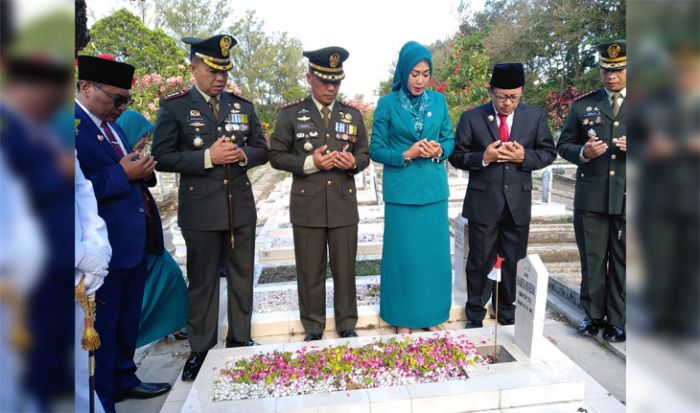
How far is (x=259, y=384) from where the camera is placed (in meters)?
2.88

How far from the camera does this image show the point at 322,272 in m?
3.71

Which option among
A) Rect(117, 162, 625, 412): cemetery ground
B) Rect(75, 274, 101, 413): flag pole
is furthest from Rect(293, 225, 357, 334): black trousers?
Rect(75, 274, 101, 413): flag pole

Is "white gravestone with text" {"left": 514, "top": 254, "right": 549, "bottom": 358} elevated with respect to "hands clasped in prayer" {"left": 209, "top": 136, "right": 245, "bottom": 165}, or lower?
lower

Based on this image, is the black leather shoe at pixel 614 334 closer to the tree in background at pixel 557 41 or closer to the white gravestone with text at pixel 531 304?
the white gravestone with text at pixel 531 304

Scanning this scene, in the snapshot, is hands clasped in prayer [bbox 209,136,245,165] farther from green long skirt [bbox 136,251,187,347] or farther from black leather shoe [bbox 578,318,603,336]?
black leather shoe [bbox 578,318,603,336]

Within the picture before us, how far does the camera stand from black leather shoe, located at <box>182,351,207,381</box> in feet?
10.6

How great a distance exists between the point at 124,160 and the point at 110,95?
1.22ft

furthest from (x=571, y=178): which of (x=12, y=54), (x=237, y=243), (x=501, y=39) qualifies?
(x=12, y=54)

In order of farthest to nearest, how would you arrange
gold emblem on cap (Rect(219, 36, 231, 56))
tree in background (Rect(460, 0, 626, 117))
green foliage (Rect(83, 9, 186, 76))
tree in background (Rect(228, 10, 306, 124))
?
tree in background (Rect(228, 10, 306, 124)), green foliage (Rect(83, 9, 186, 76)), tree in background (Rect(460, 0, 626, 117)), gold emblem on cap (Rect(219, 36, 231, 56))

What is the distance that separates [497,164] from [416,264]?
3.27 feet

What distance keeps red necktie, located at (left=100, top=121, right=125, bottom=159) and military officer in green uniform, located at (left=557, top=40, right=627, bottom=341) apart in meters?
3.14

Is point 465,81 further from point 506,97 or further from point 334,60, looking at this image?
point 334,60

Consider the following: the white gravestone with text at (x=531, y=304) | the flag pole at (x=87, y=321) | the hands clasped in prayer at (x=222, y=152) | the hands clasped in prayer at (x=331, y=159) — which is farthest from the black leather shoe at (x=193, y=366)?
the white gravestone with text at (x=531, y=304)

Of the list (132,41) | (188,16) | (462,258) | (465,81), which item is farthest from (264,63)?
(462,258)
